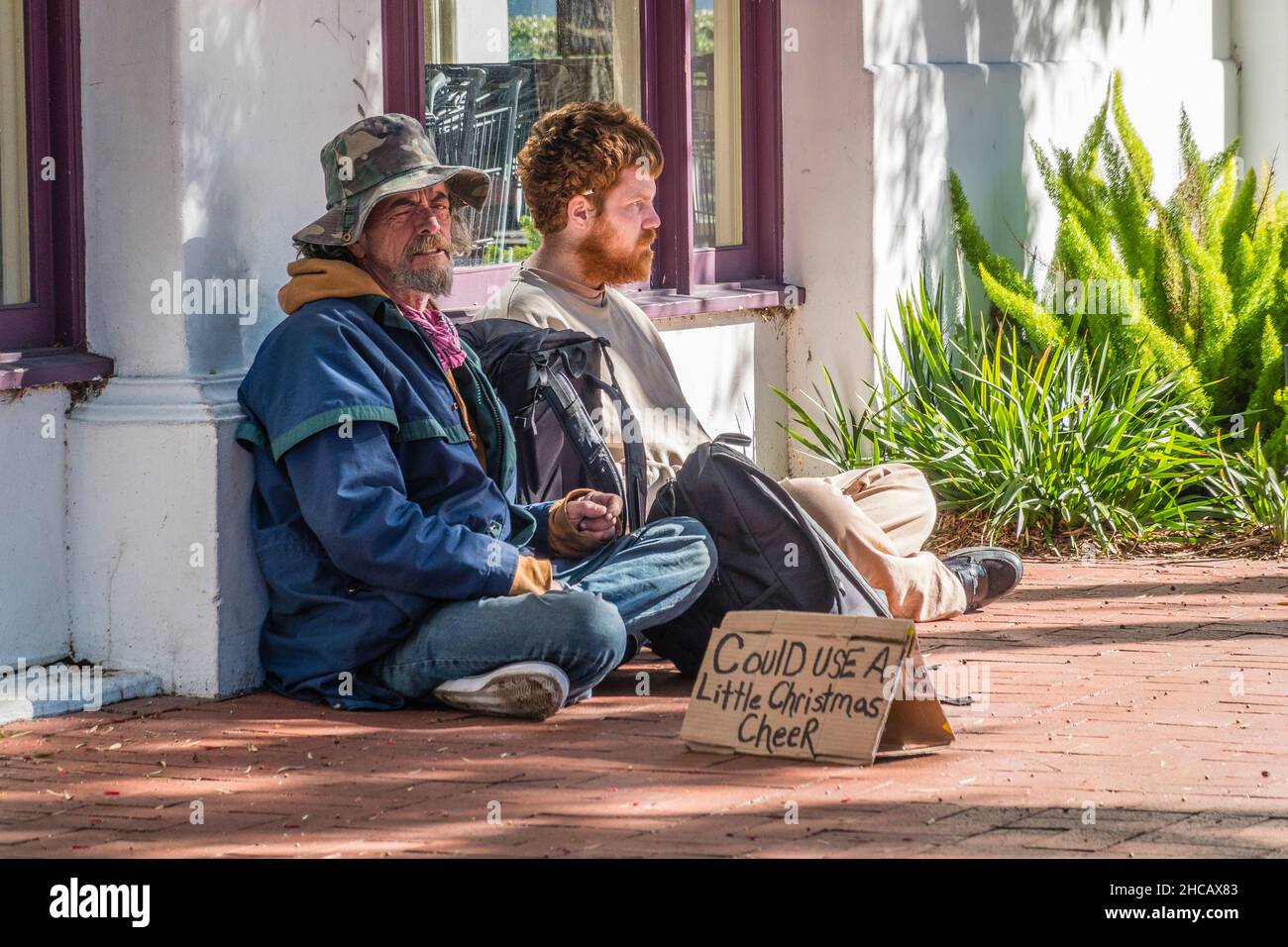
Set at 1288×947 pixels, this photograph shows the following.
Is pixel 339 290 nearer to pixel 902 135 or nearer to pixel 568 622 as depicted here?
pixel 568 622

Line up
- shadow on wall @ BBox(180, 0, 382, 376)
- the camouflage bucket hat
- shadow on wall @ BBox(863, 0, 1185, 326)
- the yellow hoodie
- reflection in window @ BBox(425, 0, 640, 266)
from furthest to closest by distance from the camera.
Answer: shadow on wall @ BBox(863, 0, 1185, 326) < reflection in window @ BBox(425, 0, 640, 266) < shadow on wall @ BBox(180, 0, 382, 376) < the camouflage bucket hat < the yellow hoodie

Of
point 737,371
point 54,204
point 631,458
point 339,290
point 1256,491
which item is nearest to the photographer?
point 339,290

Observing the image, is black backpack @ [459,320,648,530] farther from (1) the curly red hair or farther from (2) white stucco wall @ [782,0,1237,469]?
(2) white stucco wall @ [782,0,1237,469]

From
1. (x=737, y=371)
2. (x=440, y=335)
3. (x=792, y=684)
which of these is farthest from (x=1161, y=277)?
(x=792, y=684)

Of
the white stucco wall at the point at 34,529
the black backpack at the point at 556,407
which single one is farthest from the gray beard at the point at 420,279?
the white stucco wall at the point at 34,529

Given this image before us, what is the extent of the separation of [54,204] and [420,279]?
104 centimetres

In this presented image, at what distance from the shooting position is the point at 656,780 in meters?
4.55

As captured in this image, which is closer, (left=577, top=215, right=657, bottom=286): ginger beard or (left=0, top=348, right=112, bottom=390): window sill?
(left=0, top=348, right=112, bottom=390): window sill

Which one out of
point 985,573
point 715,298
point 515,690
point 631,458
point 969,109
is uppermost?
point 969,109

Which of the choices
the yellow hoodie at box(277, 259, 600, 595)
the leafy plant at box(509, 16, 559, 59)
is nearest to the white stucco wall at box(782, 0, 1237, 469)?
the leafy plant at box(509, 16, 559, 59)

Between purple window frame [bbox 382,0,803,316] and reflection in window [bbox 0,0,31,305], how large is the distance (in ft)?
4.85

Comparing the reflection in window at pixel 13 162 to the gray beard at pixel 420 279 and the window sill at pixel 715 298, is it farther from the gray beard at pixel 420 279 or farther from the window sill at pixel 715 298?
the window sill at pixel 715 298

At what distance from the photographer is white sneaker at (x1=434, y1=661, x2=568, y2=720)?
5082 millimetres
